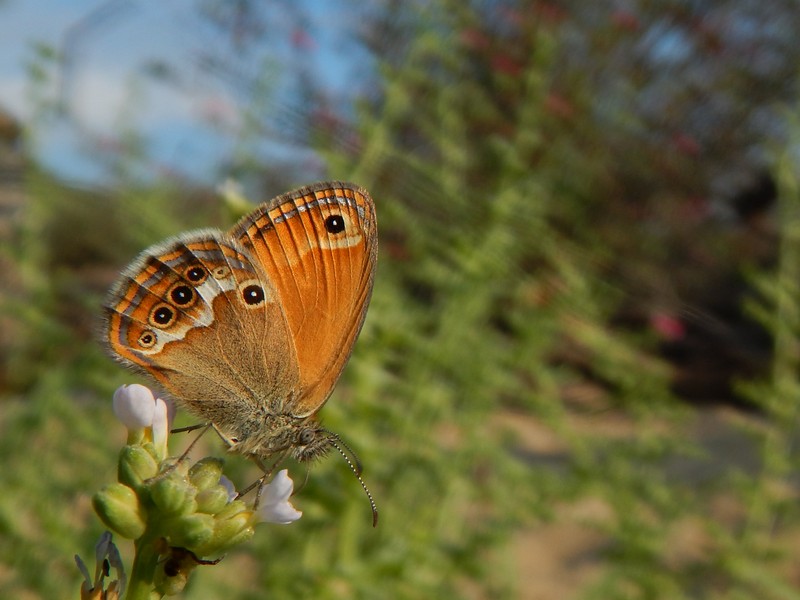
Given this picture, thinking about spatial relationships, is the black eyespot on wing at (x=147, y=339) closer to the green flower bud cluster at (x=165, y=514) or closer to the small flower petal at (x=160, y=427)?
the small flower petal at (x=160, y=427)

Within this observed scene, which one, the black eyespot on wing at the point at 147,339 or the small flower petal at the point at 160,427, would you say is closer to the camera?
the small flower petal at the point at 160,427

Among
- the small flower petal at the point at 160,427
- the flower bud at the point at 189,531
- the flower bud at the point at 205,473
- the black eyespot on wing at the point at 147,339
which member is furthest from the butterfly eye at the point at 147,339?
the flower bud at the point at 189,531

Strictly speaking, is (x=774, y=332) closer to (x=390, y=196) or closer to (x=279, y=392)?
(x=390, y=196)

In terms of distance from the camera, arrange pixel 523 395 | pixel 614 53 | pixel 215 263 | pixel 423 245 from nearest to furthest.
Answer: pixel 215 263 < pixel 423 245 < pixel 523 395 < pixel 614 53

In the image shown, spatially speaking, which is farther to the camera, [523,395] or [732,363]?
[732,363]

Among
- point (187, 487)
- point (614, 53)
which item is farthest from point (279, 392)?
point (614, 53)

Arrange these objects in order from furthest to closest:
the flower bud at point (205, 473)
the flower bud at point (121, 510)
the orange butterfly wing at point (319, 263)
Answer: the orange butterfly wing at point (319, 263) → the flower bud at point (205, 473) → the flower bud at point (121, 510)
